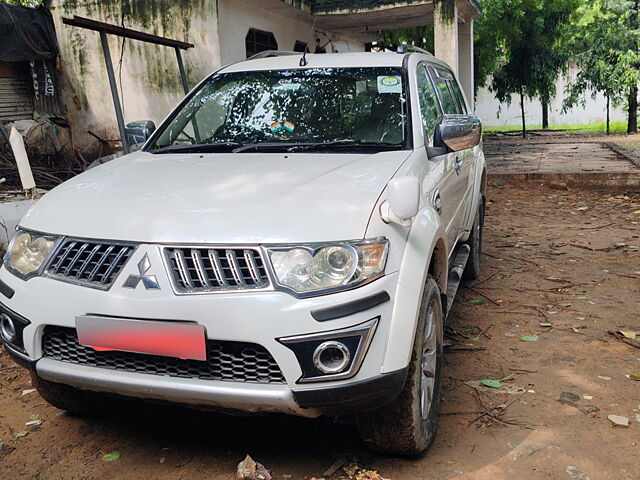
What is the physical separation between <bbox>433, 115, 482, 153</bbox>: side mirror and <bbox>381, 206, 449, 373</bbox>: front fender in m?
0.50

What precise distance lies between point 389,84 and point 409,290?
5.23ft

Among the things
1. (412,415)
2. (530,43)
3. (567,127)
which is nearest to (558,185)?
(412,415)

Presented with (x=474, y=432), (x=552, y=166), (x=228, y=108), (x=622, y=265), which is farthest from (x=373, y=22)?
(x=474, y=432)

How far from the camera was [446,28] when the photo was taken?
1067 centimetres

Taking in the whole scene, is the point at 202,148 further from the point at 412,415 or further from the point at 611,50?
the point at 611,50

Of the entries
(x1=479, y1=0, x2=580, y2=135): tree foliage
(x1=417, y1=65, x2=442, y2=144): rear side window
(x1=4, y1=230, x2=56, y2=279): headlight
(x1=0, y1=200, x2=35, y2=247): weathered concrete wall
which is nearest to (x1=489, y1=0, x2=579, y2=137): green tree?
(x1=479, y1=0, x2=580, y2=135): tree foliage

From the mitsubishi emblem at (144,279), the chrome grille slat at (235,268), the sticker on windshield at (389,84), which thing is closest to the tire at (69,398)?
the mitsubishi emblem at (144,279)

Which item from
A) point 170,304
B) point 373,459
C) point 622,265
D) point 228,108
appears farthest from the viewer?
point 622,265

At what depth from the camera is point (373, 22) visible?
12242 millimetres

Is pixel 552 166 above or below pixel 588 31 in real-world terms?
below

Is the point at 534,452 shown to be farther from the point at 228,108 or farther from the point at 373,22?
the point at 373,22

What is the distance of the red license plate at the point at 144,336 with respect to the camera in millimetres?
2080

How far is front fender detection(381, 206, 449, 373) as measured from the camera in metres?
2.13

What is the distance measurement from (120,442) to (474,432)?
5.25 ft
